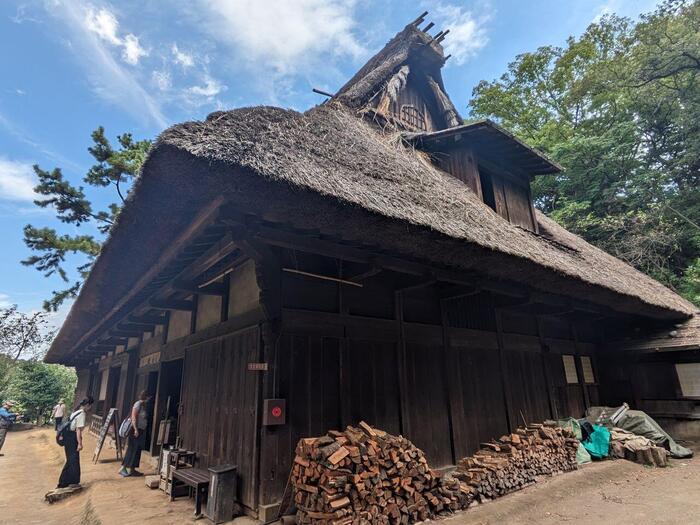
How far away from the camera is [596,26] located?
1806 cm

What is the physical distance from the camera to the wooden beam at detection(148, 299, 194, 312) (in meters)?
5.66

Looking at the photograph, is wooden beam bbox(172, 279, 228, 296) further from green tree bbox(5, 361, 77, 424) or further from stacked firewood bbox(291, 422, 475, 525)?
green tree bbox(5, 361, 77, 424)

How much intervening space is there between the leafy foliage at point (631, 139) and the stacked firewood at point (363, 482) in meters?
13.5

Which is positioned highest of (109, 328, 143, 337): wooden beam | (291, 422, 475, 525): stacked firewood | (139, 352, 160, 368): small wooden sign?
(109, 328, 143, 337): wooden beam

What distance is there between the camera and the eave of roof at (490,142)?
7.30 metres

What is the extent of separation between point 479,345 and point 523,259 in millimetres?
2044

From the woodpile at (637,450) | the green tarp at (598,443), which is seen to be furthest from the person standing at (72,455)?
the woodpile at (637,450)

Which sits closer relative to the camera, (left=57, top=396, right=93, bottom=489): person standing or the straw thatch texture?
the straw thatch texture

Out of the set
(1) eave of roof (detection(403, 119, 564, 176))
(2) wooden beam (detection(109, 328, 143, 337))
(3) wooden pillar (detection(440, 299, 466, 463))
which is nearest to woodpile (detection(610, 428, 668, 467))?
(3) wooden pillar (detection(440, 299, 466, 463))

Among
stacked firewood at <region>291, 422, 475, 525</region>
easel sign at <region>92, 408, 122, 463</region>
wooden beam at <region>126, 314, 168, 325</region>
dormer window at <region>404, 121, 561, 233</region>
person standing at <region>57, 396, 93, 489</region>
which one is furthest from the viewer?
easel sign at <region>92, 408, 122, 463</region>

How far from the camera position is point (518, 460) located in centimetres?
508

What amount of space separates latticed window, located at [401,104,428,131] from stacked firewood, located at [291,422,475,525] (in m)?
7.66

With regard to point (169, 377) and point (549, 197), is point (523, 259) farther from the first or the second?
point (549, 197)

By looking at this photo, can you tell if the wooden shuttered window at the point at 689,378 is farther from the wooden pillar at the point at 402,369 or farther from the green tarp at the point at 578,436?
the wooden pillar at the point at 402,369
